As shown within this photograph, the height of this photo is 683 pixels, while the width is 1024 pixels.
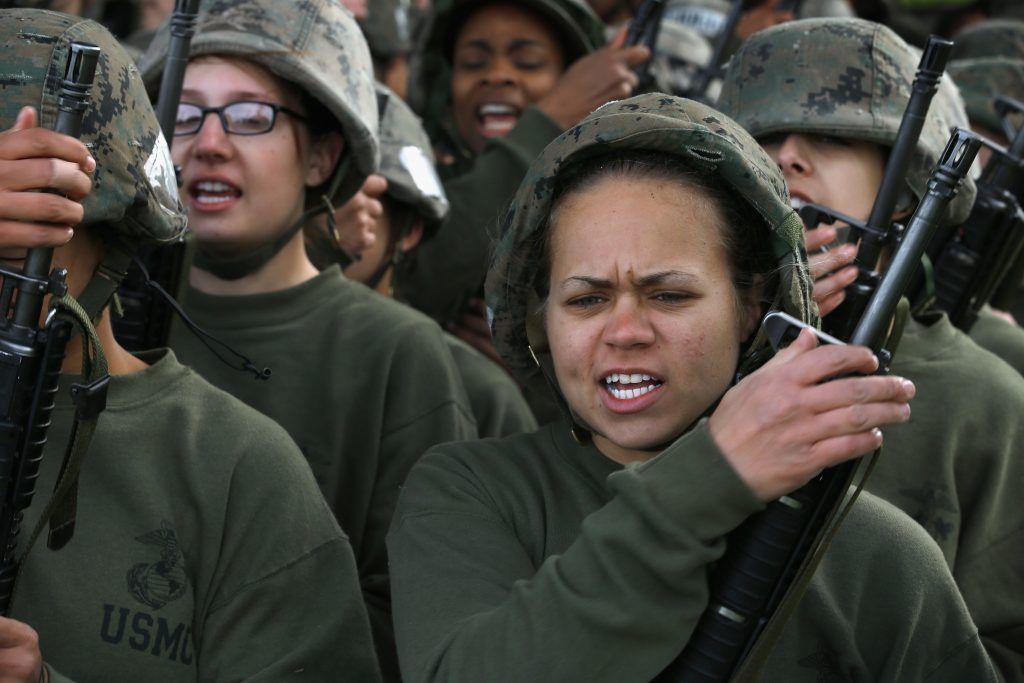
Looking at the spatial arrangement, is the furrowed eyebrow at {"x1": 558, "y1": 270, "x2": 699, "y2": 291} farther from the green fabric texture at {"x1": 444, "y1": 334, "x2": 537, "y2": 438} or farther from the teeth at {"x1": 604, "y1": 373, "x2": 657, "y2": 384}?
the green fabric texture at {"x1": 444, "y1": 334, "x2": 537, "y2": 438}

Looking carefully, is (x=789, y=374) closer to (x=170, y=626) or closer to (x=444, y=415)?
(x=170, y=626)

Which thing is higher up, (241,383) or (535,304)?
(535,304)

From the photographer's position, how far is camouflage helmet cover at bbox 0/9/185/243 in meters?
3.21

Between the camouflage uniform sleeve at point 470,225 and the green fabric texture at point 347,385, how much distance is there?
1.32 meters

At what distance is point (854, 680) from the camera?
3.01 m

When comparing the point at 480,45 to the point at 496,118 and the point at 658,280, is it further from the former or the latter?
the point at 658,280

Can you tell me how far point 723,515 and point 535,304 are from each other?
3.12 feet

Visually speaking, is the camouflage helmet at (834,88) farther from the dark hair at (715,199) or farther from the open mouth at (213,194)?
the open mouth at (213,194)

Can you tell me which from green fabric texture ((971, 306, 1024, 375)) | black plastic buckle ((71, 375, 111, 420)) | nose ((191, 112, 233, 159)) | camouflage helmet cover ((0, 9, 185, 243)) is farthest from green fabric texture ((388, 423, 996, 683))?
green fabric texture ((971, 306, 1024, 375))

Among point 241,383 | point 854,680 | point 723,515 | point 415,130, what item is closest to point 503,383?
point 241,383

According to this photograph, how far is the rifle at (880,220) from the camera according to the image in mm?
3854

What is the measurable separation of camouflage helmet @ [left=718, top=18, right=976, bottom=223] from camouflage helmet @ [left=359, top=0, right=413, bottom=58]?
466 centimetres

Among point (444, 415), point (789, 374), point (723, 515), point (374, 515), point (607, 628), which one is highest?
point (789, 374)

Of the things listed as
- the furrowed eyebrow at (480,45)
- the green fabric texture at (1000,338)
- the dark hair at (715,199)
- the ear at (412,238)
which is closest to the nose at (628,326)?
the dark hair at (715,199)
